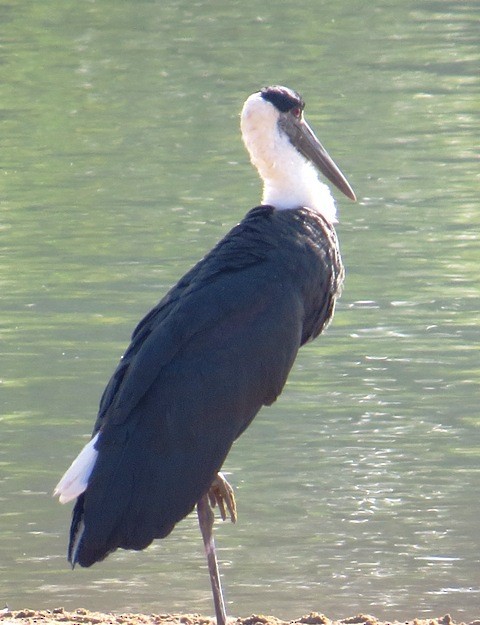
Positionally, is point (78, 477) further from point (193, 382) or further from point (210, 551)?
point (210, 551)

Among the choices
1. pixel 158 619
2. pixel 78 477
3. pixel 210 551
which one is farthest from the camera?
pixel 158 619

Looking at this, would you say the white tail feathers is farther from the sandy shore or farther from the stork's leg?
the sandy shore

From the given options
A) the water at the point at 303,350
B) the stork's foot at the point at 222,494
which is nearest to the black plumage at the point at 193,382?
the stork's foot at the point at 222,494

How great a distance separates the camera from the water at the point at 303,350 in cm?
711

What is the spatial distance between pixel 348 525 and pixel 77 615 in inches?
59.6

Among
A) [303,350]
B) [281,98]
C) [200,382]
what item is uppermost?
[281,98]

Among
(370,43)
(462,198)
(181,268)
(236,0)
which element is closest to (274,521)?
(181,268)

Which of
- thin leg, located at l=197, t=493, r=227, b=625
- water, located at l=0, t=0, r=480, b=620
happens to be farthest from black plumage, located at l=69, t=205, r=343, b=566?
water, located at l=0, t=0, r=480, b=620

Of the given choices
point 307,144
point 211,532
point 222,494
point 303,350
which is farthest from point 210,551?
point 303,350

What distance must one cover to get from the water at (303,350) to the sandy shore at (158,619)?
14.5 inches

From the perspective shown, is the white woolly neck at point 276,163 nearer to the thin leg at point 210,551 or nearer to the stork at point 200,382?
the stork at point 200,382

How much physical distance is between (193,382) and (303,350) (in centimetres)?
Answer: 397

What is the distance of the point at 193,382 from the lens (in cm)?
586

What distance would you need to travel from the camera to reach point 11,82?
19.4 m
